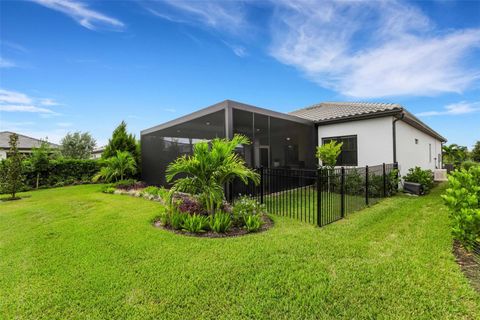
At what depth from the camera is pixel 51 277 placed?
9.43ft

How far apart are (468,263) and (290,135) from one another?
22.7ft

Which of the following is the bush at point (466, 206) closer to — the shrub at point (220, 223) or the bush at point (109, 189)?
the shrub at point (220, 223)

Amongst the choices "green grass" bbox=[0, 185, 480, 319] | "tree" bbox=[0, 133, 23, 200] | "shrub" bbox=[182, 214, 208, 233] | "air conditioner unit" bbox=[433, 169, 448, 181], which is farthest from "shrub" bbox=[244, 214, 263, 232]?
"air conditioner unit" bbox=[433, 169, 448, 181]

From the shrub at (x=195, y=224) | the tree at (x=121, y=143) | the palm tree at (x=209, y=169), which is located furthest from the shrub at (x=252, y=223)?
the tree at (x=121, y=143)

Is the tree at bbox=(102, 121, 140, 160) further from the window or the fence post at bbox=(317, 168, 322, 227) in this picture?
the fence post at bbox=(317, 168, 322, 227)

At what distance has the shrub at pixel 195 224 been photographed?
450 centimetres

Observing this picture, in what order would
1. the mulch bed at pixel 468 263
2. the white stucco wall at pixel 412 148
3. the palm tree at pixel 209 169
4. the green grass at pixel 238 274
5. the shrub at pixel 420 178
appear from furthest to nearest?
the white stucco wall at pixel 412 148
the shrub at pixel 420 178
the palm tree at pixel 209 169
the mulch bed at pixel 468 263
the green grass at pixel 238 274

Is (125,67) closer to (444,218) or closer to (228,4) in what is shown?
(228,4)

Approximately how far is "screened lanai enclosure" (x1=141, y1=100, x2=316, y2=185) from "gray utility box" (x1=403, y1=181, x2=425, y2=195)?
12.4 feet

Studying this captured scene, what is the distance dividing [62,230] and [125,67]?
689 cm

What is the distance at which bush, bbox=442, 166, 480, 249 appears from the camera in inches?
121

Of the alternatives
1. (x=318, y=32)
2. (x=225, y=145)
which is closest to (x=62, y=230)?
(x=225, y=145)

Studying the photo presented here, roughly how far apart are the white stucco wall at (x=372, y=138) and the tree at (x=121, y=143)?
41.3ft

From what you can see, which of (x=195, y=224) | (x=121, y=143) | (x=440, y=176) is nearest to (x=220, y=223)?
(x=195, y=224)
